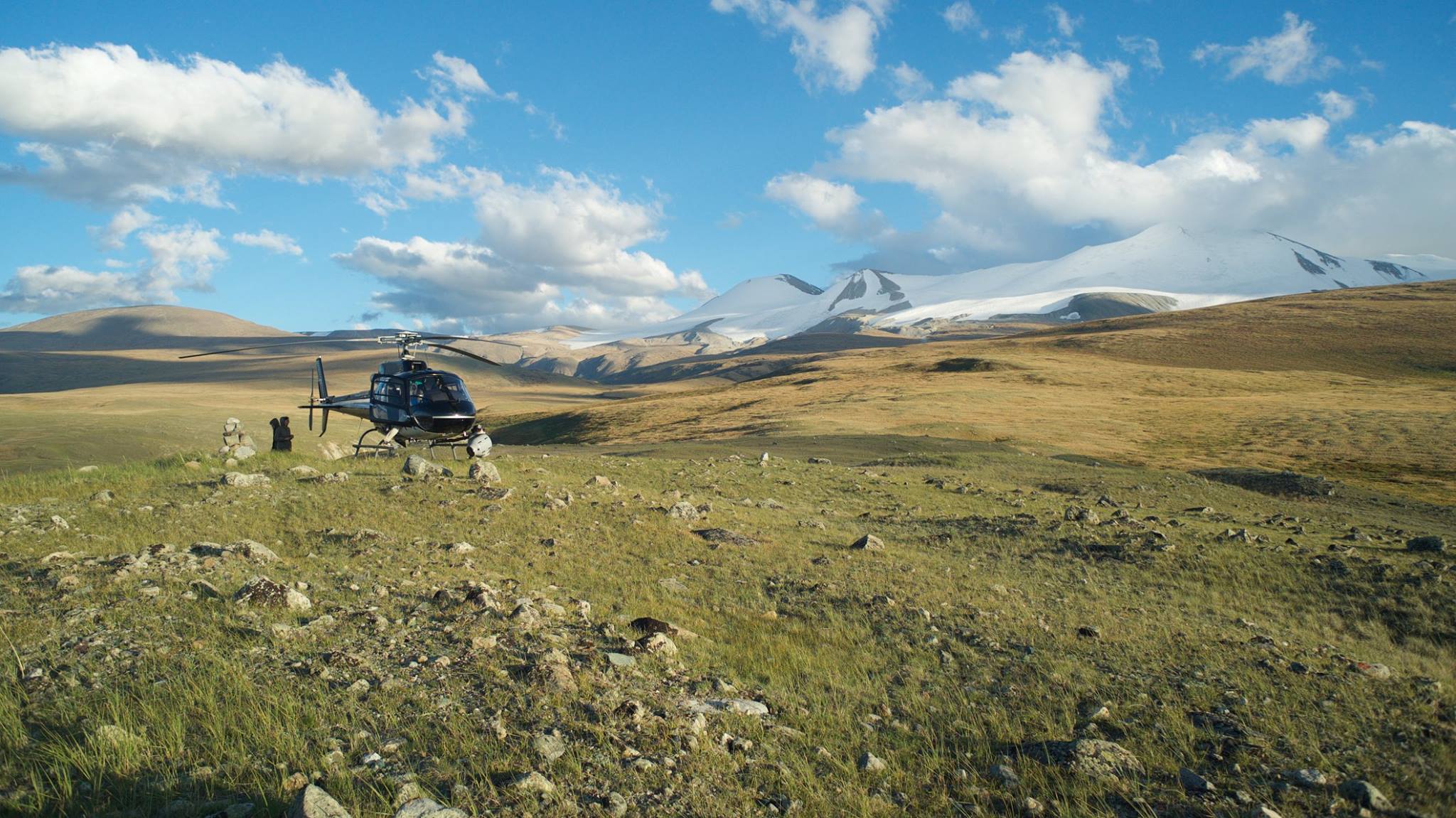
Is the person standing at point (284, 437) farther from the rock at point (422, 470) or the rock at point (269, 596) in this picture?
the rock at point (269, 596)

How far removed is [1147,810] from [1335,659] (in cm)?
478

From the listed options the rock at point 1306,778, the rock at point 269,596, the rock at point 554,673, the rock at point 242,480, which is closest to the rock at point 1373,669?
the rock at point 1306,778

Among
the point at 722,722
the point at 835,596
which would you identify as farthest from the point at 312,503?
the point at 722,722

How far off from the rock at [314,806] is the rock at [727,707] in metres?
2.58

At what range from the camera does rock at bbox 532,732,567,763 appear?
505 centimetres

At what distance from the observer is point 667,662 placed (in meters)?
6.99

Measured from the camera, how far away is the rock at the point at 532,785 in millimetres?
4609

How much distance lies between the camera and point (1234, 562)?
12867 millimetres

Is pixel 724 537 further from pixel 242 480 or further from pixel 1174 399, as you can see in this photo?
pixel 1174 399

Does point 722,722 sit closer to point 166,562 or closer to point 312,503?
point 166,562

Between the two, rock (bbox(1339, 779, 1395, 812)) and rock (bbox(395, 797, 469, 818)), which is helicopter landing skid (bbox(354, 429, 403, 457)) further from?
rock (bbox(1339, 779, 1395, 812))

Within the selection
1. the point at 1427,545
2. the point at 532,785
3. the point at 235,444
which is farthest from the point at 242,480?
the point at 1427,545

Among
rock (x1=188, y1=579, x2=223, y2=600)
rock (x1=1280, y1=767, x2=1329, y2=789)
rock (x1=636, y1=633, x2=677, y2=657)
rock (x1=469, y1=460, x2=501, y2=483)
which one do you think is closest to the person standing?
rock (x1=469, y1=460, x2=501, y2=483)

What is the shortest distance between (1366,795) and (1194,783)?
968 mm
